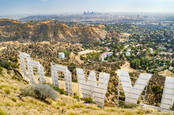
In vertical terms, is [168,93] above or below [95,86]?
above

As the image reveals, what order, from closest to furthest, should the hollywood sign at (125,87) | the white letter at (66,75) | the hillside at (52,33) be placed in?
the hollywood sign at (125,87) < the white letter at (66,75) < the hillside at (52,33)

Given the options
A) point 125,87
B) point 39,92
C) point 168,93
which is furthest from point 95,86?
point 168,93

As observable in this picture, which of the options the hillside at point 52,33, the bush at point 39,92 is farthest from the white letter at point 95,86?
the hillside at point 52,33

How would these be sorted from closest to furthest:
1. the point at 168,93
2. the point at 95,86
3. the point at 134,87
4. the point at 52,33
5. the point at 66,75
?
the point at 168,93
the point at 134,87
the point at 95,86
the point at 66,75
the point at 52,33

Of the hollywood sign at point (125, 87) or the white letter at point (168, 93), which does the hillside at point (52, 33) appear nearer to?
the hollywood sign at point (125, 87)

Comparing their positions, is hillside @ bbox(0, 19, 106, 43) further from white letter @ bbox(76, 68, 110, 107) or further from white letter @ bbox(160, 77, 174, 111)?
white letter @ bbox(160, 77, 174, 111)

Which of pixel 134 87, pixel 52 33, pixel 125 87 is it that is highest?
pixel 52 33

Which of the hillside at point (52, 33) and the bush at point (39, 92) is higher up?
the hillside at point (52, 33)

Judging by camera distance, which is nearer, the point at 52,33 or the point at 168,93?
the point at 168,93

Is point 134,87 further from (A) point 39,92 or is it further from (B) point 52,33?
(B) point 52,33

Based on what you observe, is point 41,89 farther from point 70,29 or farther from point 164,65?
point 70,29

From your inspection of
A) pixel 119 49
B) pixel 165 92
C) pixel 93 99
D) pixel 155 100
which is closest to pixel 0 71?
pixel 93 99
